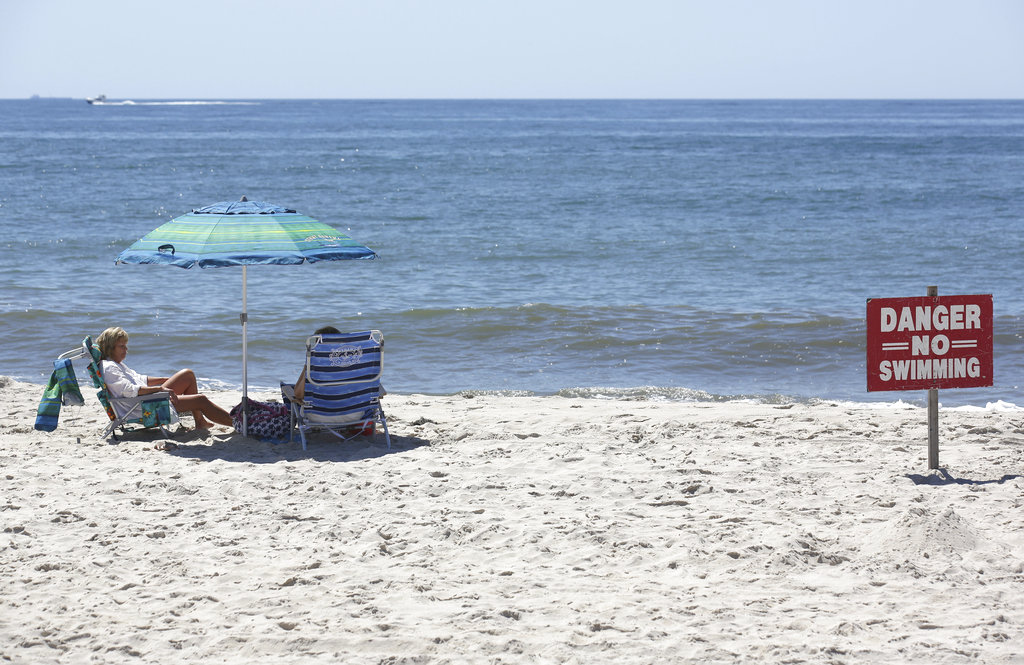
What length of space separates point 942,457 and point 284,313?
364 inches

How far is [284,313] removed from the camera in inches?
528

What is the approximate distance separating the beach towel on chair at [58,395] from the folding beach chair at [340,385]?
1492 millimetres

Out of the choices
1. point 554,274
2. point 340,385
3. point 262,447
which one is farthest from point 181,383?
point 554,274

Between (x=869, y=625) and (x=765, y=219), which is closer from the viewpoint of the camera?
(x=869, y=625)

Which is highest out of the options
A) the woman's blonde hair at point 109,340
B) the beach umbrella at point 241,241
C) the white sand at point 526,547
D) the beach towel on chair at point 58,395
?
the beach umbrella at point 241,241

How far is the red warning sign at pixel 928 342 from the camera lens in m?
6.07

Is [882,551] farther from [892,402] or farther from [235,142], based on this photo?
[235,142]

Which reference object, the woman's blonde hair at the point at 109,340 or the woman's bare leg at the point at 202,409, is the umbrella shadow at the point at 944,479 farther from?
the woman's blonde hair at the point at 109,340

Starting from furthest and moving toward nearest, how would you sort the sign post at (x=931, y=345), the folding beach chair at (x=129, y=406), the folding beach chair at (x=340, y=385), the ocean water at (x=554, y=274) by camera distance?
1. the ocean water at (x=554, y=274)
2. the folding beach chair at (x=129, y=406)
3. the folding beach chair at (x=340, y=385)
4. the sign post at (x=931, y=345)

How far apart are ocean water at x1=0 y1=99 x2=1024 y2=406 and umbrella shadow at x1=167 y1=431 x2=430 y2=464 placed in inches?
114

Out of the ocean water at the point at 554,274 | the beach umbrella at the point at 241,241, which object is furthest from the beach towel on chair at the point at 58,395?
the ocean water at the point at 554,274

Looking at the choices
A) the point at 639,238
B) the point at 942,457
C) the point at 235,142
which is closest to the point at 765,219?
the point at 639,238

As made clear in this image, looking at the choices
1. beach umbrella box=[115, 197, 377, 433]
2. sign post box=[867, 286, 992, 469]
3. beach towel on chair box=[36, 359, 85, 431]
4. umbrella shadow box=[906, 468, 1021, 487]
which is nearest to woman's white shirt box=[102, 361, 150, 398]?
beach towel on chair box=[36, 359, 85, 431]

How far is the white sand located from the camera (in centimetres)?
398
